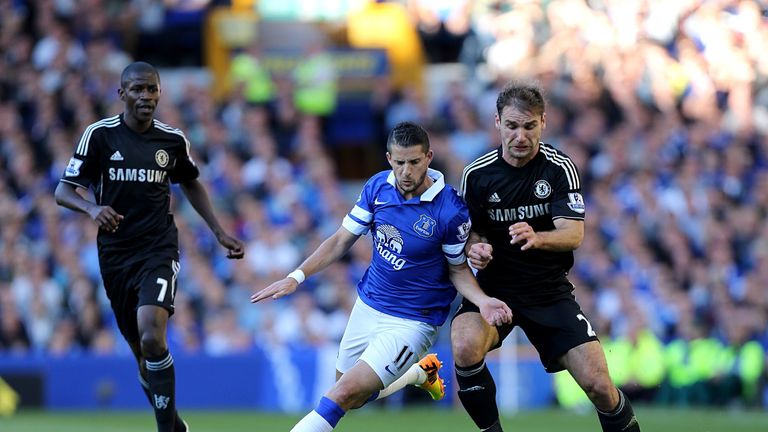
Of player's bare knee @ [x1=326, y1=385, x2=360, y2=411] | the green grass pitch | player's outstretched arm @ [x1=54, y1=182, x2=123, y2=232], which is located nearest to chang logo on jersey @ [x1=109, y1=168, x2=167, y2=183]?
player's outstretched arm @ [x1=54, y1=182, x2=123, y2=232]

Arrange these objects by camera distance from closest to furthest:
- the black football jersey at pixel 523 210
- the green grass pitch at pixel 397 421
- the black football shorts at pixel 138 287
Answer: the black football jersey at pixel 523 210
the black football shorts at pixel 138 287
the green grass pitch at pixel 397 421

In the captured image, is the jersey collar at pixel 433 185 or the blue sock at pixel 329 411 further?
the jersey collar at pixel 433 185

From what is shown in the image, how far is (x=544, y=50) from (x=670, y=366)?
6489 mm

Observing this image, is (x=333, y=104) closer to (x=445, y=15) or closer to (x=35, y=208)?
(x=445, y=15)

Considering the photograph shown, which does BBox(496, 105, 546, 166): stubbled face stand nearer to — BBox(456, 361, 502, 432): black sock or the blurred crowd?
BBox(456, 361, 502, 432): black sock

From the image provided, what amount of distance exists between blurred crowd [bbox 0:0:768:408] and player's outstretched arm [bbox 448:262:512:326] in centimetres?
877

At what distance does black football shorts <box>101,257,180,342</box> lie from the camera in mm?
10148

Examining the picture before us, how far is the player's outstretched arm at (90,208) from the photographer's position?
9602mm

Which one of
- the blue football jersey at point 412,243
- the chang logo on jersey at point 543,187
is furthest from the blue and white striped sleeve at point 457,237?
the chang logo on jersey at point 543,187

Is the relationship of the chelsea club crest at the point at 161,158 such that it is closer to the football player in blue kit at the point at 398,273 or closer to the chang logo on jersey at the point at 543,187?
the football player in blue kit at the point at 398,273

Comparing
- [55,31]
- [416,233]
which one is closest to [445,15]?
[55,31]

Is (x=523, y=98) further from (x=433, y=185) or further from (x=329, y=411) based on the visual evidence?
(x=329, y=411)

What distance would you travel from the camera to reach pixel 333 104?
22.5m

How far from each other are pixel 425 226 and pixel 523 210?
648mm
